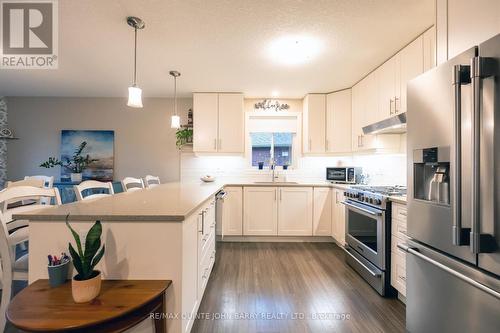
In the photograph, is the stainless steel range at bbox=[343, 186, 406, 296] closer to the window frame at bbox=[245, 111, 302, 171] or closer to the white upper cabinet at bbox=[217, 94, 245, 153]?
the window frame at bbox=[245, 111, 302, 171]

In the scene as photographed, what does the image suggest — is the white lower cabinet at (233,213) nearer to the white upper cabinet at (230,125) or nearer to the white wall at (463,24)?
the white upper cabinet at (230,125)

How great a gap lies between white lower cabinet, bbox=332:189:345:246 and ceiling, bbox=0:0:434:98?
5.57ft

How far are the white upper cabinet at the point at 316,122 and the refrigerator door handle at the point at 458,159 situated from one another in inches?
113

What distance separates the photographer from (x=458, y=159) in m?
1.00

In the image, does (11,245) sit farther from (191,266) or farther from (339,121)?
(339,121)

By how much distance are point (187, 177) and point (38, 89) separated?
2.83m

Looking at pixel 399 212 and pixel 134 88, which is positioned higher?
pixel 134 88

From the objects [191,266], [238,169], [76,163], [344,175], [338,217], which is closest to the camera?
[191,266]

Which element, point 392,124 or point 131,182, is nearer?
point 392,124

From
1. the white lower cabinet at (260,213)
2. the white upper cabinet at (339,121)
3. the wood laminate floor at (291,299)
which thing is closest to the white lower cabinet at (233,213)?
the white lower cabinet at (260,213)

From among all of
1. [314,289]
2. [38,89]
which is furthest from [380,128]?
[38,89]

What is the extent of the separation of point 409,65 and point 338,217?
6.88 feet

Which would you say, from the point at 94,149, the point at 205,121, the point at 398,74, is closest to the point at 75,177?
the point at 94,149

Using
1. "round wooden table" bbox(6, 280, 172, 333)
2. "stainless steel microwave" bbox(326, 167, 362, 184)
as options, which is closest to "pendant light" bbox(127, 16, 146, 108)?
"round wooden table" bbox(6, 280, 172, 333)
